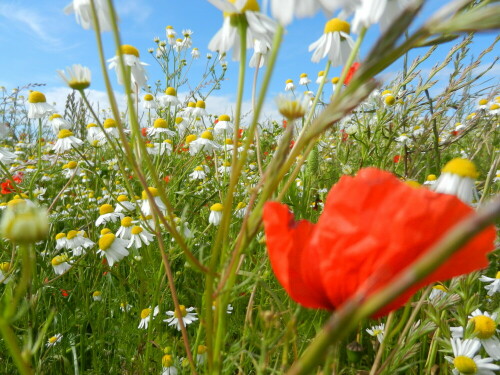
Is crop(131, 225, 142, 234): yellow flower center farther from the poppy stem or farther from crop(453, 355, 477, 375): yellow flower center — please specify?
the poppy stem

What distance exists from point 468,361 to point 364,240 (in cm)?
88

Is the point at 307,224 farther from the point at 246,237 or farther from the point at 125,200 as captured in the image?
the point at 125,200

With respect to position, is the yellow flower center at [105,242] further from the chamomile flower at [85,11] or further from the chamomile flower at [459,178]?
the chamomile flower at [459,178]

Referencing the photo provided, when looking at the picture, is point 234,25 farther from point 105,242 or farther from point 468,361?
point 105,242

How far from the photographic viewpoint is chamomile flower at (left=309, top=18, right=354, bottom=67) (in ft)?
2.60

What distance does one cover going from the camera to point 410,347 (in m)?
0.86

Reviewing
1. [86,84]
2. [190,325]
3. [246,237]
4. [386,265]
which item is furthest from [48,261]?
[386,265]

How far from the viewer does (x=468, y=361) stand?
95 cm

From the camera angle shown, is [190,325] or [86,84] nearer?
[86,84]

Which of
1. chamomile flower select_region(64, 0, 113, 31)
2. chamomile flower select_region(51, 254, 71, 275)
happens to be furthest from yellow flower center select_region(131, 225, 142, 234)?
chamomile flower select_region(64, 0, 113, 31)

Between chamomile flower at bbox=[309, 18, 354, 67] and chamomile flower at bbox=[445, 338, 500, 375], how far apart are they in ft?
2.36

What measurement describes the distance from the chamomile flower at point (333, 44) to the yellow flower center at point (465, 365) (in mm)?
766

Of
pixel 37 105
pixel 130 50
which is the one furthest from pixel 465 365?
pixel 37 105

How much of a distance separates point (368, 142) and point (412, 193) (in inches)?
56.9
